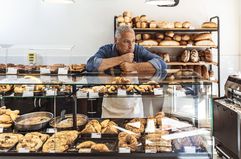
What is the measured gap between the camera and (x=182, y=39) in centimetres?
512

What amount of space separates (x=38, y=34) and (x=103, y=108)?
321cm

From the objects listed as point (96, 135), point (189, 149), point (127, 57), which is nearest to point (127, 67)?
point (127, 57)

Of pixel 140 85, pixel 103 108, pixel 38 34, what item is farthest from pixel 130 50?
pixel 38 34

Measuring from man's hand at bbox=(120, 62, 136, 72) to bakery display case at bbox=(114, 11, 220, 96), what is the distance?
7.90ft

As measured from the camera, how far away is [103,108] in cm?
254

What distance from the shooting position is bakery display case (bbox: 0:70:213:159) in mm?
1836

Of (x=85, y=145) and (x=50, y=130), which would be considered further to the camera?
(x=50, y=130)

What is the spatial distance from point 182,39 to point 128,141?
11.4 ft

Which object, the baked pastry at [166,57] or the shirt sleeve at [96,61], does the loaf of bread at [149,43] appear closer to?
the baked pastry at [166,57]

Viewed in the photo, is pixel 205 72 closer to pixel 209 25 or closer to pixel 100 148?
pixel 209 25

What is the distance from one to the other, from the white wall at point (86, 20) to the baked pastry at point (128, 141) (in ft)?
11.4

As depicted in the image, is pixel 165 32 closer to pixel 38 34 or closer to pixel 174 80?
pixel 38 34

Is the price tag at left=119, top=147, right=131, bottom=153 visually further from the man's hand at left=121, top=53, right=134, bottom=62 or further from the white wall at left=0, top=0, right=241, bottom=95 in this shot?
the white wall at left=0, top=0, right=241, bottom=95

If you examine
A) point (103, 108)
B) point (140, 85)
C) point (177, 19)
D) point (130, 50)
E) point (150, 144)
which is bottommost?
point (150, 144)
